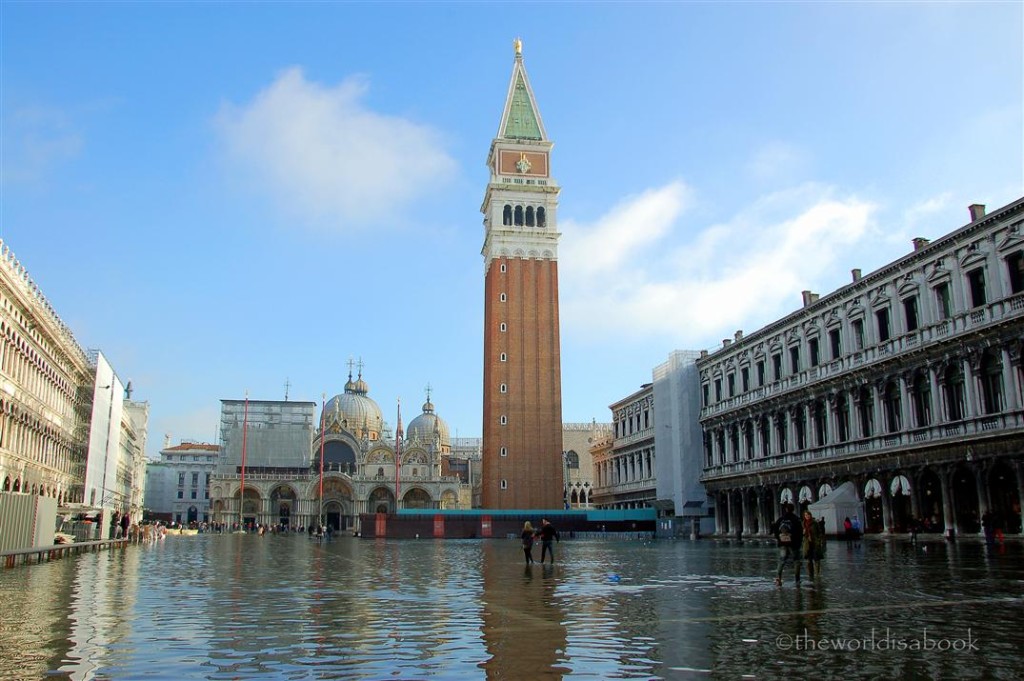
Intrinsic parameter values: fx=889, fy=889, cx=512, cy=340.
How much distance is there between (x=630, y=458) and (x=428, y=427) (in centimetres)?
5571

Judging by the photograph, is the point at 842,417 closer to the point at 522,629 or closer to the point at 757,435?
the point at 757,435

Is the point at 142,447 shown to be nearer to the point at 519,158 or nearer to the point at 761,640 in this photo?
the point at 519,158

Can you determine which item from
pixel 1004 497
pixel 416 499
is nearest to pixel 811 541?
pixel 1004 497

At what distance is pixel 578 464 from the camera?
10381 centimetres

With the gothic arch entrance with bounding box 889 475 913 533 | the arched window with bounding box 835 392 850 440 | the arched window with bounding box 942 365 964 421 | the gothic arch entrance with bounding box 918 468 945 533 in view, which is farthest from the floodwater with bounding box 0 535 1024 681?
the arched window with bounding box 835 392 850 440

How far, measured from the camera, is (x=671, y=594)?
13.3 m

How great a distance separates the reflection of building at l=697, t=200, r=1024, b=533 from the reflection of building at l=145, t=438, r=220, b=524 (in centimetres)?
9434

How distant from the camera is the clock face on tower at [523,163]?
7425 cm

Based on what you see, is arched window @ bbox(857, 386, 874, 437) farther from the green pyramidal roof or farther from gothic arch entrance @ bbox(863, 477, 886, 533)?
the green pyramidal roof

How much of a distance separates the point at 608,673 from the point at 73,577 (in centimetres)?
1402

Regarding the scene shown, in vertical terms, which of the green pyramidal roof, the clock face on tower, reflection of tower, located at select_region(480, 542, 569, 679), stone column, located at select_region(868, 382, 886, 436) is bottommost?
reflection of tower, located at select_region(480, 542, 569, 679)

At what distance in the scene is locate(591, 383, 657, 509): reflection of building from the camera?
6119cm

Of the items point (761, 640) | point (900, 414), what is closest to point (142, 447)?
point (900, 414)

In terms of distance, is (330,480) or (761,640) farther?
(330,480)
